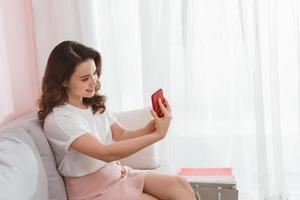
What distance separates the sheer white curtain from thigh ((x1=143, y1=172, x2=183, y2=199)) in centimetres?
83

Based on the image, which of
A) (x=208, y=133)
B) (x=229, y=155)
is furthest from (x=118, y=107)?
(x=229, y=155)

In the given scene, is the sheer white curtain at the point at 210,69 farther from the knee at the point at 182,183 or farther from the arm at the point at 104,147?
the arm at the point at 104,147

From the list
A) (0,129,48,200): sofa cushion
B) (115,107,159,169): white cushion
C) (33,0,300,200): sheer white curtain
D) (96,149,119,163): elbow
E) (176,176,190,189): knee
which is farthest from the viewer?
(33,0,300,200): sheer white curtain

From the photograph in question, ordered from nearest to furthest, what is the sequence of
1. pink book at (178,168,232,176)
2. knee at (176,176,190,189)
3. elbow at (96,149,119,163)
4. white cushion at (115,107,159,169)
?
1. elbow at (96,149,119,163)
2. knee at (176,176,190,189)
3. pink book at (178,168,232,176)
4. white cushion at (115,107,159,169)

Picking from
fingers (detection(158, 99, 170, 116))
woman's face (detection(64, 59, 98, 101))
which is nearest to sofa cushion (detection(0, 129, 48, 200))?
woman's face (detection(64, 59, 98, 101))

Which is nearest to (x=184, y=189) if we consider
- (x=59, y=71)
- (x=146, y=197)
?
(x=146, y=197)

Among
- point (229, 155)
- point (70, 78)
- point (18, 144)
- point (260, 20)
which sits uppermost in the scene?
point (260, 20)

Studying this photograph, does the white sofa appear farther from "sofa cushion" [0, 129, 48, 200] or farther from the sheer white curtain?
the sheer white curtain

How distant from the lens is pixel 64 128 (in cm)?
157

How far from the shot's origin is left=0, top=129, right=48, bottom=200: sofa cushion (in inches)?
49.6

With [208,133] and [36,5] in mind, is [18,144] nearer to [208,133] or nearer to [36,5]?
[36,5]

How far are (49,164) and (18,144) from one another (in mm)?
158

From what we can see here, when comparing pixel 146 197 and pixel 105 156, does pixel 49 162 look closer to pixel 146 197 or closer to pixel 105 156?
pixel 105 156

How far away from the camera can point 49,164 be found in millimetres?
1605
